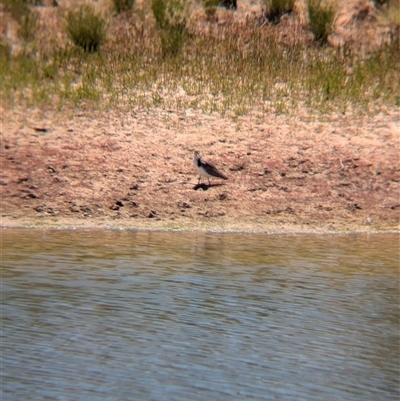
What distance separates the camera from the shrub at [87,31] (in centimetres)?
1390

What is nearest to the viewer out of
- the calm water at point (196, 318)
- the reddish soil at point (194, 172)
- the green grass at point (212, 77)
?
the calm water at point (196, 318)

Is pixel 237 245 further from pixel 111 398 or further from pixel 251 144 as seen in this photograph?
pixel 111 398

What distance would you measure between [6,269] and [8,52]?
6.26 m

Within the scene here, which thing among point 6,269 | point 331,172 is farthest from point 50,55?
point 6,269

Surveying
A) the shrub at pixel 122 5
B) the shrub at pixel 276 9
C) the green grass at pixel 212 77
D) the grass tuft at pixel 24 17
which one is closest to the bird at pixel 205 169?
the green grass at pixel 212 77

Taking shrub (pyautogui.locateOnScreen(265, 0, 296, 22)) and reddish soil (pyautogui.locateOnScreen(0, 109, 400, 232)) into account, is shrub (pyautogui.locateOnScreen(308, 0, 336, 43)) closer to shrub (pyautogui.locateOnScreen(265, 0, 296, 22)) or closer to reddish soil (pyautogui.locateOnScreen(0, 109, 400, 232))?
shrub (pyautogui.locateOnScreen(265, 0, 296, 22))

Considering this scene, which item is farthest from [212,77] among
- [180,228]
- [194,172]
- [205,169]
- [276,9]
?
[180,228]

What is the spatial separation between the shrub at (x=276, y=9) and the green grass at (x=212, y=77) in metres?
0.43

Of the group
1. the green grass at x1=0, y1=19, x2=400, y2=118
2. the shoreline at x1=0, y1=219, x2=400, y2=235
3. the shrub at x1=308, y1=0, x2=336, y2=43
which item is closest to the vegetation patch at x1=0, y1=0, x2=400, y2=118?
the green grass at x1=0, y1=19, x2=400, y2=118

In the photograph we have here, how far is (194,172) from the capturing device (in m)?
11.3

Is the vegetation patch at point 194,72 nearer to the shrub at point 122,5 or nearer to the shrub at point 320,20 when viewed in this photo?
the shrub at point 320,20

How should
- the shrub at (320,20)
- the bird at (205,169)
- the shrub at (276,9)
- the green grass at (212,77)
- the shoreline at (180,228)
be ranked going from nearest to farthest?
the shoreline at (180,228), the bird at (205,169), the green grass at (212,77), the shrub at (320,20), the shrub at (276,9)

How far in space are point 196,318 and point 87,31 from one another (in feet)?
25.3

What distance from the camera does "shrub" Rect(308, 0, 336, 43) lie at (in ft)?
46.4
